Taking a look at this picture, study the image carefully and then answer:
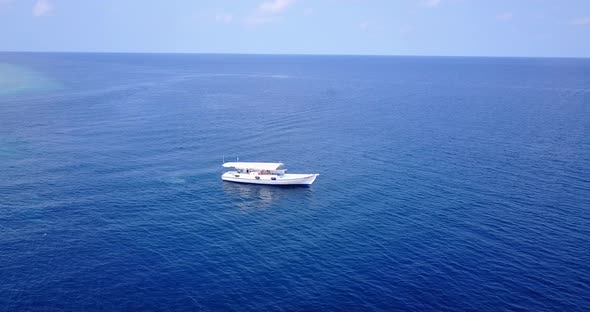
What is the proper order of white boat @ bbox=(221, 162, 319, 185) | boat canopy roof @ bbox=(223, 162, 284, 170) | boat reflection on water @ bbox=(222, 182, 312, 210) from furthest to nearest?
boat canopy roof @ bbox=(223, 162, 284, 170)
white boat @ bbox=(221, 162, 319, 185)
boat reflection on water @ bbox=(222, 182, 312, 210)

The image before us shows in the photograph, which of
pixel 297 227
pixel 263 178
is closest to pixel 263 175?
pixel 263 178

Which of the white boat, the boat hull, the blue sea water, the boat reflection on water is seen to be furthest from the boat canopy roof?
the blue sea water

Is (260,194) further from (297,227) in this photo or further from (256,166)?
(297,227)

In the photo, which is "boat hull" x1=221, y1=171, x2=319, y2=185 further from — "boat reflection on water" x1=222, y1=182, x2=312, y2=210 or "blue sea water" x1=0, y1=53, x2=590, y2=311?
"blue sea water" x1=0, y1=53, x2=590, y2=311

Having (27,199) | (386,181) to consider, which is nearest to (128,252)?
(27,199)

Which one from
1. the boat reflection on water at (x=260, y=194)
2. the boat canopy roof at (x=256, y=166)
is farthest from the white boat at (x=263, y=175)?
the boat reflection on water at (x=260, y=194)

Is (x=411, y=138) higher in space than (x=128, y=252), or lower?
higher

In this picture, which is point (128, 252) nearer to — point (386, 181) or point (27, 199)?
point (27, 199)
